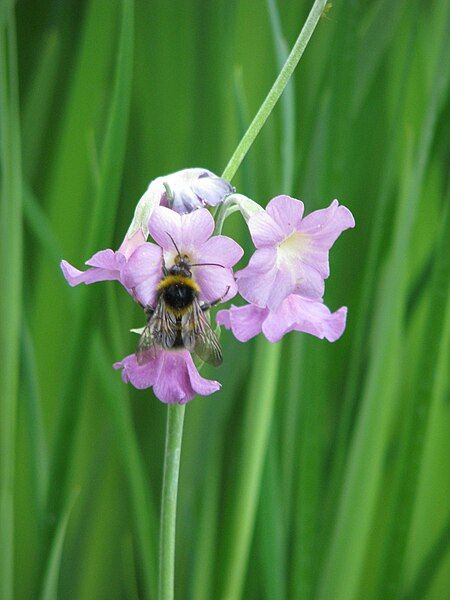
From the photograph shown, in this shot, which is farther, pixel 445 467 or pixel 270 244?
pixel 445 467

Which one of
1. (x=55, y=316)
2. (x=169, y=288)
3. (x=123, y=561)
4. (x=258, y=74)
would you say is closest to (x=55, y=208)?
(x=55, y=316)

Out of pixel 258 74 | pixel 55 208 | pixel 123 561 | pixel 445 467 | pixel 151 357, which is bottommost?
pixel 123 561

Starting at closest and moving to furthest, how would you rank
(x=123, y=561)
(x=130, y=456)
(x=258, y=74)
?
(x=130, y=456)
(x=123, y=561)
(x=258, y=74)

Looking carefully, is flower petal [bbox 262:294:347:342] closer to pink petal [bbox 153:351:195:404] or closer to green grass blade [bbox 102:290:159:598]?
pink petal [bbox 153:351:195:404]

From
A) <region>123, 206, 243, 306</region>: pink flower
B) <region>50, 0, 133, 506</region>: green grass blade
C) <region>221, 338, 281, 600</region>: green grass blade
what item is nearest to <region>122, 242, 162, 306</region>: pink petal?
<region>123, 206, 243, 306</region>: pink flower

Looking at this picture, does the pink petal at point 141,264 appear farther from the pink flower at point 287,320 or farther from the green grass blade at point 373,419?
the green grass blade at point 373,419

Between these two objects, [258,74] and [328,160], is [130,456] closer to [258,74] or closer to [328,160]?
[328,160]
